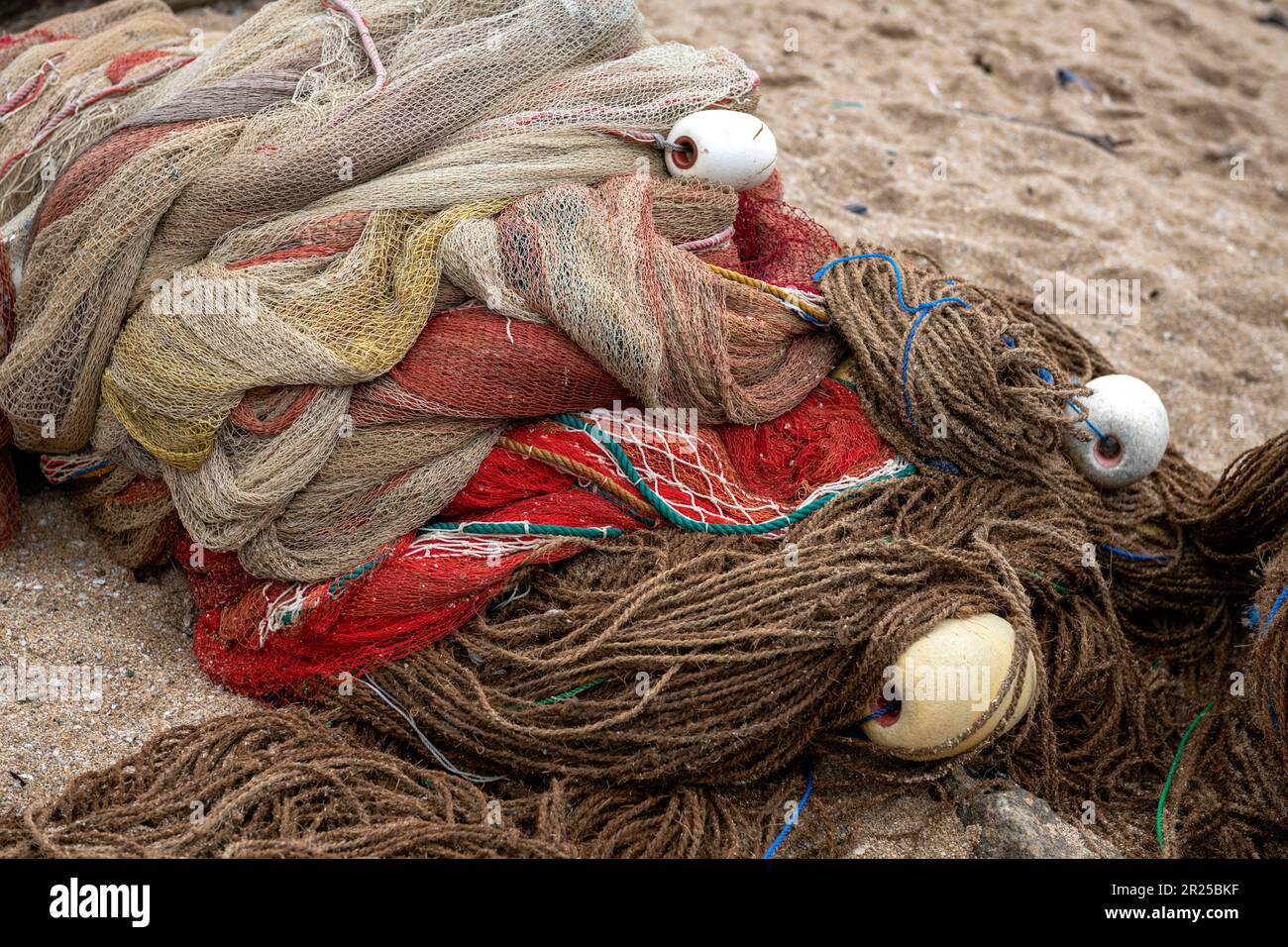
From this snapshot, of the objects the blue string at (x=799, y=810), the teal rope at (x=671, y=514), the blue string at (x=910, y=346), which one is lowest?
the blue string at (x=799, y=810)

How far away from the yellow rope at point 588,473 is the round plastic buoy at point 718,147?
89 centimetres

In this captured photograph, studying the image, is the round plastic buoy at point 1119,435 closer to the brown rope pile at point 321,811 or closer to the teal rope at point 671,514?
the teal rope at point 671,514

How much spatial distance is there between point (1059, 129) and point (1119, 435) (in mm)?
2857

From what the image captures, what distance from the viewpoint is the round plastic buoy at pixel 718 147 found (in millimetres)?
3271

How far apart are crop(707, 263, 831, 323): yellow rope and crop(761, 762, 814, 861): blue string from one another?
3.80 feet

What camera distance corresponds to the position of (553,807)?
2676 millimetres

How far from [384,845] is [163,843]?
43 cm

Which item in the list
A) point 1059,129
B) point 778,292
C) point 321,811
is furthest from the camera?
point 1059,129

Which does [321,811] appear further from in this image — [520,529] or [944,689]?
[944,689]

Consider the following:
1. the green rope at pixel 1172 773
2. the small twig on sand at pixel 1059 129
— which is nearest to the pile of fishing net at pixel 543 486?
the green rope at pixel 1172 773

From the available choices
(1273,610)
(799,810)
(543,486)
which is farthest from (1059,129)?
(799,810)

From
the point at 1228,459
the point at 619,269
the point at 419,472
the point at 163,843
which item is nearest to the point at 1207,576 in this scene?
the point at 1228,459

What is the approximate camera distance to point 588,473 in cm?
297

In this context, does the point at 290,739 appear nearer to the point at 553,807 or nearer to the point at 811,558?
the point at 553,807
